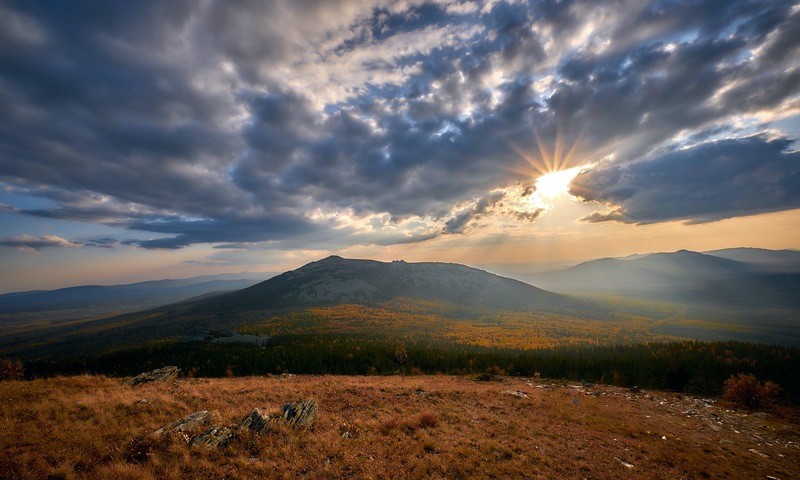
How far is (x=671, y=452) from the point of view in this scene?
46.3 feet

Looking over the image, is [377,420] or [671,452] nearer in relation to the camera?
[671,452]

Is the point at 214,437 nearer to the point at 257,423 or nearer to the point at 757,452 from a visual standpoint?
the point at 257,423

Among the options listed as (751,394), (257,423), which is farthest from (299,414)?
(751,394)

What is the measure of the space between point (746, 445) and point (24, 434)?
35115 mm

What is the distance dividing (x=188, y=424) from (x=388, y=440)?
392 inches

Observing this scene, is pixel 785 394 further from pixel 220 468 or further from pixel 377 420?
pixel 220 468

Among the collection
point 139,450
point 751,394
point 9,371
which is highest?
point 139,450

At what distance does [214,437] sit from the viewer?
13.2 metres

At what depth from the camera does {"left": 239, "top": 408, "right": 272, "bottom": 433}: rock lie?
14312 mm

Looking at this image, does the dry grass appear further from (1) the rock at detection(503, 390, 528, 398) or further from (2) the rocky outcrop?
(1) the rock at detection(503, 390, 528, 398)

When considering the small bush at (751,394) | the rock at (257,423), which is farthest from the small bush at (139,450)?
the small bush at (751,394)

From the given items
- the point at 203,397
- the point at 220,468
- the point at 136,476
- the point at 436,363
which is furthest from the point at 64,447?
the point at 436,363

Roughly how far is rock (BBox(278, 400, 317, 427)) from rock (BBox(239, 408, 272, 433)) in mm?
883

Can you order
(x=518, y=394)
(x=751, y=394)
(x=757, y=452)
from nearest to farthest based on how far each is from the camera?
(x=757, y=452), (x=751, y=394), (x=518, y=394)
